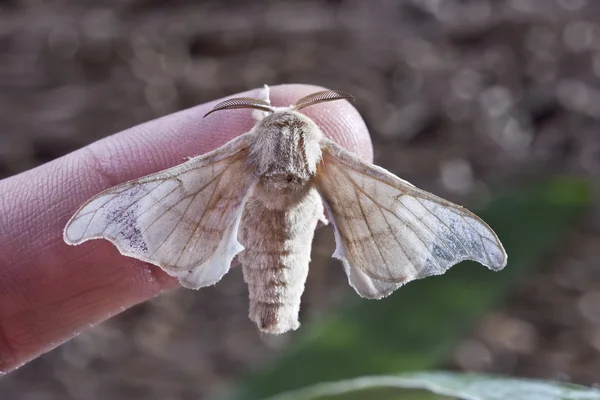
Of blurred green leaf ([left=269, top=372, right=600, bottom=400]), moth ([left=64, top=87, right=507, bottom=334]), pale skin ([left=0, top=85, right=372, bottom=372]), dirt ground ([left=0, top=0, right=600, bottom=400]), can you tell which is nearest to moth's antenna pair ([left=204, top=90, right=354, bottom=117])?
moth ([left=64, top=87, right=507, bottom=334])

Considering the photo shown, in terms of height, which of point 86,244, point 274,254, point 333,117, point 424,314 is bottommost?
point 424,314

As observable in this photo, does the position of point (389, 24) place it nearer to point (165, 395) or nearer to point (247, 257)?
point (247, 257)

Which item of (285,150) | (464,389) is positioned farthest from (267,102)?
(464,389)

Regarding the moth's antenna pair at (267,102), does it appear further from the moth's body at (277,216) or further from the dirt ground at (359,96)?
the dirt ground at (359,96)

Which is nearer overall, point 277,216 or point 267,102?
point 277,216

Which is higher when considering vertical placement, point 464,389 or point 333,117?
point 333,117

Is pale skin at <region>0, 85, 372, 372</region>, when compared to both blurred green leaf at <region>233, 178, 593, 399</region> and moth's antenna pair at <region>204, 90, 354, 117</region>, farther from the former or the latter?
blurred green leaf at <region>233, 178, 593, 399</region>

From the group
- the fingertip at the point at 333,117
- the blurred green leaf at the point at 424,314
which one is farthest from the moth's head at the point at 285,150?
the blurred green leaf at the point at 424,314

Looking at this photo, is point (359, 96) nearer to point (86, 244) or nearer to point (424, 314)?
point (424, 314)

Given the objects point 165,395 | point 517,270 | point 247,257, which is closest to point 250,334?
point 165,395
